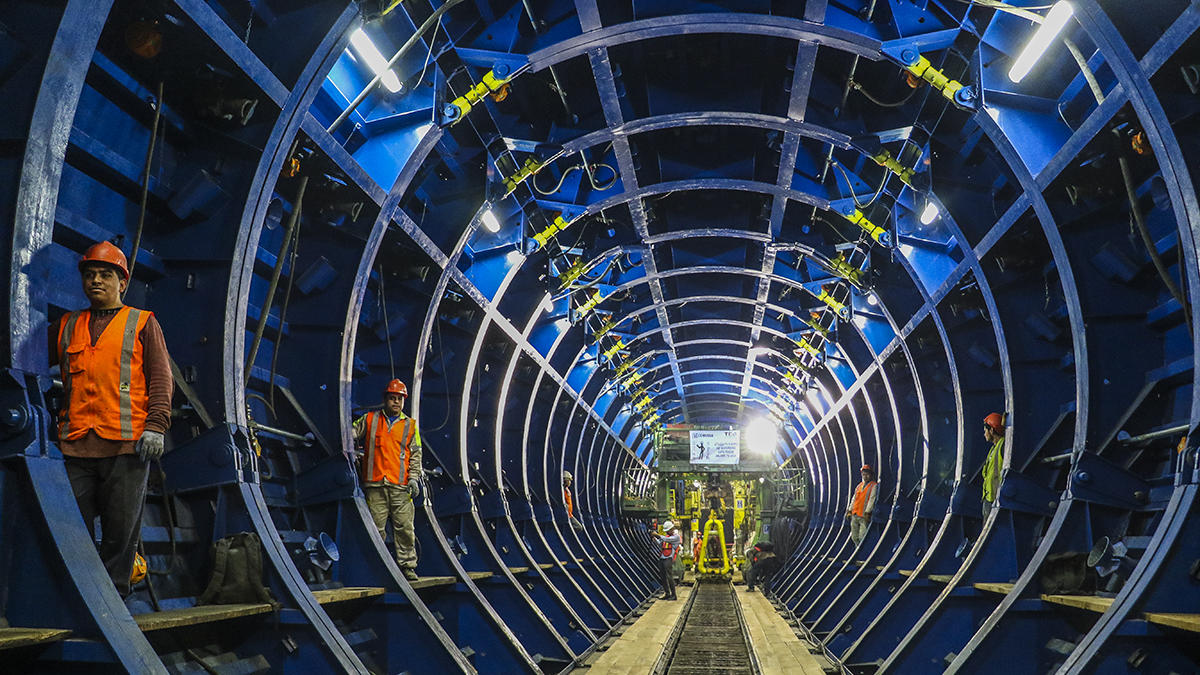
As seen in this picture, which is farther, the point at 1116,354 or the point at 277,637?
the point at 1116,354

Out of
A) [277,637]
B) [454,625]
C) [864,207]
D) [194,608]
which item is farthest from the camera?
[864,207]

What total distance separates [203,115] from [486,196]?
3.28 m

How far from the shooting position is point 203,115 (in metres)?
5.08

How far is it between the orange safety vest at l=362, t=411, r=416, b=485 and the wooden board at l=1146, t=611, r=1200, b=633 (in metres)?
4.99

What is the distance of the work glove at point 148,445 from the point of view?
3.88 meters

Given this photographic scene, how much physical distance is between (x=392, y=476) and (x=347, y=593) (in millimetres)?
1578

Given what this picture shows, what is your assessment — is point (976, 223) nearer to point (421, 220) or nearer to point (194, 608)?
point (421, 220)

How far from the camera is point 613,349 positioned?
14539 mm

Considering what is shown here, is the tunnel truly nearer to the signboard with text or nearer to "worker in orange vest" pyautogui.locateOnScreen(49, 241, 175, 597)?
"worker in orange vest" pyautogui.locateOnScreen(49, 241, 175, 597)

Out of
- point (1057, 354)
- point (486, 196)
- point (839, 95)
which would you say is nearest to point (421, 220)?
point (486, 196)

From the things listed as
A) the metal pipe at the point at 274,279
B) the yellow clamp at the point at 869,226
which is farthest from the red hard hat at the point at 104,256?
the yellow clamp at the point at 869,226

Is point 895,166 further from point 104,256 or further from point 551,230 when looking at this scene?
point 104,256

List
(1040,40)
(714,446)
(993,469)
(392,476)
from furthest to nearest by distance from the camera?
(714,446) → (993,469) → (392,476) → (1040,40)

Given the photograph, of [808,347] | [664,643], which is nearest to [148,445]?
[664,643]
